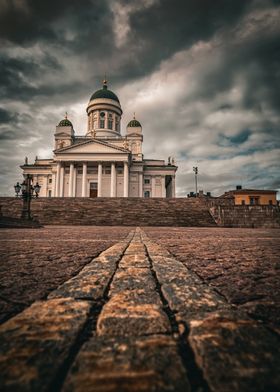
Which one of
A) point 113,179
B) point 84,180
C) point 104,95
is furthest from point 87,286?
point 104,95

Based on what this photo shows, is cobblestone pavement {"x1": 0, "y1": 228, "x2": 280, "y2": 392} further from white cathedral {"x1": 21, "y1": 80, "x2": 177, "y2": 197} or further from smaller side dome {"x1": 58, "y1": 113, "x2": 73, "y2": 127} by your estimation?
smaller side dome {"x1": 58, "y1": 113, "x2": 73, "y2": 127}

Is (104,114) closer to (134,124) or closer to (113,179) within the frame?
(134,124)

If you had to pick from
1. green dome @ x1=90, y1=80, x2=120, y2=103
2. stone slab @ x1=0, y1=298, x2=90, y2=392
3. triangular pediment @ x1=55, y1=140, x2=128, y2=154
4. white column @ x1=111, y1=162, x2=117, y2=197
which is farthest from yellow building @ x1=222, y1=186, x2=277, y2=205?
stone slab @ x1=0, y1=298, x2=90, y2=392

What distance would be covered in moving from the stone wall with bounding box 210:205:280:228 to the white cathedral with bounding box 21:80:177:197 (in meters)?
28.4

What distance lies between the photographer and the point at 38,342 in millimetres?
545

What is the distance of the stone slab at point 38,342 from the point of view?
422 mm

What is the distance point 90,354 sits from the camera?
490 millimetres

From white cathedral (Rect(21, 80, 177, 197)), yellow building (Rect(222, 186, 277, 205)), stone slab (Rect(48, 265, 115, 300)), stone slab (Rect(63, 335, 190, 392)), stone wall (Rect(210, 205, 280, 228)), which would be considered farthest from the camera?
yellow building (Rect(222, 186, 277, 205))

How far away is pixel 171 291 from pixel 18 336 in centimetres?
58

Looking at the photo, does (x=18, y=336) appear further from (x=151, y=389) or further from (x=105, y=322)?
(x=151, y=389)

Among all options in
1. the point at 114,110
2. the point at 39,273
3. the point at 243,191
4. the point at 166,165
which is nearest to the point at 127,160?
the point at 166,165

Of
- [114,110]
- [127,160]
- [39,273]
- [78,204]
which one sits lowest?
[39,273]

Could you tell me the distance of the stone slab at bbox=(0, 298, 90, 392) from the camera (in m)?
0.42

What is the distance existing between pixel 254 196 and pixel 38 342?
4827 centimetres
